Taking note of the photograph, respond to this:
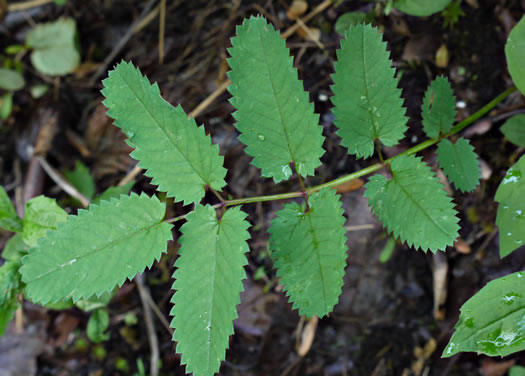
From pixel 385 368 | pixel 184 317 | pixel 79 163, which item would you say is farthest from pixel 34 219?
pixel 385 368

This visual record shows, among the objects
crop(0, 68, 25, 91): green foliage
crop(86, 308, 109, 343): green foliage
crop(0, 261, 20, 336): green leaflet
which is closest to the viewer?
crop(0, 261, 20, 336): green leaflet

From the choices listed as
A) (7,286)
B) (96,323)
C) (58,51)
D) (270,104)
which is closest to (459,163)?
(270,104)

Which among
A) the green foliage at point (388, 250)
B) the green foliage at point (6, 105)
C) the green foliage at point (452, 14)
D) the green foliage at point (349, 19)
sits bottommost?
the green foliage at point (388, 250)

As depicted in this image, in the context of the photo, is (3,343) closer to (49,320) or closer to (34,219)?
(49,320)

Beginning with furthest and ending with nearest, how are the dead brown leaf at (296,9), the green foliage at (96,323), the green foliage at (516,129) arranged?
the dead brown leaf at (296,9), the green foliage at (96,323), the green foliage at (516,129)

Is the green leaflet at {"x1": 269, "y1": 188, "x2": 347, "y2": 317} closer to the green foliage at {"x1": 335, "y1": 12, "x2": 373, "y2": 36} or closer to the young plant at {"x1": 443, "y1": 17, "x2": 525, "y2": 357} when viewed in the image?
the young plant at {"x1": 443, "y1": 17, "x2": 525, "y2": 357}

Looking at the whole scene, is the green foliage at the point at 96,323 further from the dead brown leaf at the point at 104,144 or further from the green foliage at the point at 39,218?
the dead brown leaf at the point at 104,144

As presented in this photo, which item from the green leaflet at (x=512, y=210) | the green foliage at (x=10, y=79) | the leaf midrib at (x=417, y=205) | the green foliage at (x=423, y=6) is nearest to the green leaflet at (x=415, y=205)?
the leaf midrib at (x=417, y=205)

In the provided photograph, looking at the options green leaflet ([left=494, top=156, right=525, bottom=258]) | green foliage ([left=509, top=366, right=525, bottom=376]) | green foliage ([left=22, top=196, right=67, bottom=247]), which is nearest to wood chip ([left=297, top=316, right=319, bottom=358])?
green foliage ([left=509, top=366, right=525, bottom=376])
